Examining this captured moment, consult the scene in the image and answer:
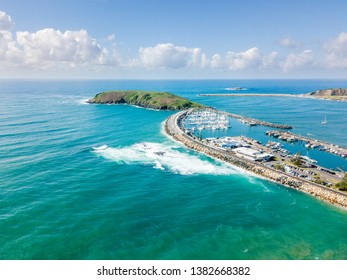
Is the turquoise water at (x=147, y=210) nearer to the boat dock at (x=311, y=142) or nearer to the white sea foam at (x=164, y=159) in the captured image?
the white sea foam at (x=164, y=159)

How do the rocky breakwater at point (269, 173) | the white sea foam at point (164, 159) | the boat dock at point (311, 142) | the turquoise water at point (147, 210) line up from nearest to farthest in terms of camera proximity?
the turquoise water at point (147, 210) → the rocky breakwater at point (269, 173) → the white sea foam at point (164, 159) → the boat dock at point (311, 142)

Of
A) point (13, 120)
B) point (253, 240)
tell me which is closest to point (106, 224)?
point (253, 240)

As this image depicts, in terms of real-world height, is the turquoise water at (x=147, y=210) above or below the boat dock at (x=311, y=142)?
below

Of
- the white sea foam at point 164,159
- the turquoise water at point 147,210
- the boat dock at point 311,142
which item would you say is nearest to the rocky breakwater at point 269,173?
the turquoise water at point 147,210

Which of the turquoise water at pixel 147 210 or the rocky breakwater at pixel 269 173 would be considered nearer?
the turquoise water at pixel 147 210

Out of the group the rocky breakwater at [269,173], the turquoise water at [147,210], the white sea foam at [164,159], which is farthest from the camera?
the white sea foam at [164,159]

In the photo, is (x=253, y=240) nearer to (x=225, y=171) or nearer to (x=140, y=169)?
(x=225, y=171)

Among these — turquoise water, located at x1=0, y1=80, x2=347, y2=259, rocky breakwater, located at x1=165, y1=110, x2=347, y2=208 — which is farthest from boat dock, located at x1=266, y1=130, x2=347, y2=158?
turquoise water, located at x1=0, y1=80, x2=347, y2=259
